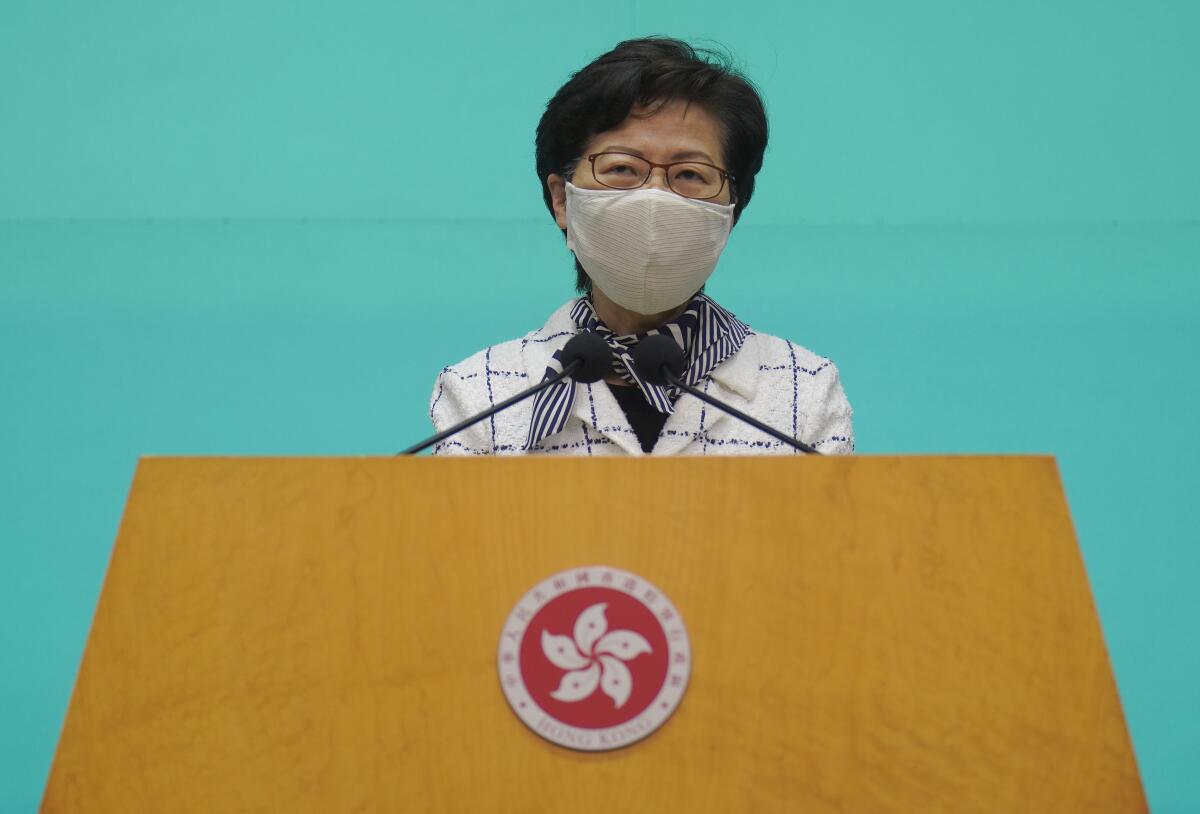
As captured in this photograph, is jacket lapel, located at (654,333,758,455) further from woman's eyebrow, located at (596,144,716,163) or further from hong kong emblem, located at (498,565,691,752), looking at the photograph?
hong kong emblem, located at (498,565,691,752)

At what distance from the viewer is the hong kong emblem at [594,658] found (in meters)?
0.71

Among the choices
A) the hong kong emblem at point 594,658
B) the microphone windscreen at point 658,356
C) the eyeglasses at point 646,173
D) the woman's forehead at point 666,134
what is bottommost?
the hong kong emblem at point 594,658

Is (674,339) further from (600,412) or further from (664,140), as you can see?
(664,140)

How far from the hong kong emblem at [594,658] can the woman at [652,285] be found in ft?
1.76

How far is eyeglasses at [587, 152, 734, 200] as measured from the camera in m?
1.33

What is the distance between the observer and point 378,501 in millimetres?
767

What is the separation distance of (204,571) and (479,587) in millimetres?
169

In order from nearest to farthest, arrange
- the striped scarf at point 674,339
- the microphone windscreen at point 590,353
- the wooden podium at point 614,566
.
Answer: the wooden podium at point 614,566
the microphone windscreen at point 590,353
the striped scarf at point 674,339

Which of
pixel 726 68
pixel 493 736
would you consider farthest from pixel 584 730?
pixel 726 68

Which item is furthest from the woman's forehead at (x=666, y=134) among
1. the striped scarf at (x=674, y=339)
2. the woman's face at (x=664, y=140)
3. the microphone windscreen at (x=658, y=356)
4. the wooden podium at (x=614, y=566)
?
the wooden podium at (x=614, y=566)

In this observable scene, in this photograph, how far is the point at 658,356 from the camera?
1.11 meters

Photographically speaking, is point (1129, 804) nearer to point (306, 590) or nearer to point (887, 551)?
point (887, 551)

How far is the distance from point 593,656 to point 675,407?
2.02 ft

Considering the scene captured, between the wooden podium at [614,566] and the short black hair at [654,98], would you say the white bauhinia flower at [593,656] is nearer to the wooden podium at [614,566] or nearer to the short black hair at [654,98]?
the wooden podium at [614,566]
